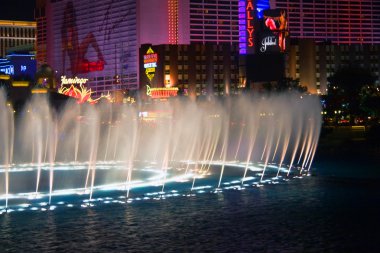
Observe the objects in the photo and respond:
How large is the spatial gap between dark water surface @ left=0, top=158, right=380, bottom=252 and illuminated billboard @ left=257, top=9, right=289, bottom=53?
9677 cm

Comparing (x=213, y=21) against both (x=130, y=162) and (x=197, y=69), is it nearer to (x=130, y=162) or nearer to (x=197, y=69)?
(x=197, y=69)

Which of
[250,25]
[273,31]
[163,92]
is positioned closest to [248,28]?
[250,25]

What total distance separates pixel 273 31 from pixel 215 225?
10337cm

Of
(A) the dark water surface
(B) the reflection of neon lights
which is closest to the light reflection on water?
(A) the dark water surface

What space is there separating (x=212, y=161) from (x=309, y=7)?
496 feet

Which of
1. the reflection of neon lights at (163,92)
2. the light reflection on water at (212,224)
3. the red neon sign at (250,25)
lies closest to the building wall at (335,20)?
the red neon sign at (250,25)

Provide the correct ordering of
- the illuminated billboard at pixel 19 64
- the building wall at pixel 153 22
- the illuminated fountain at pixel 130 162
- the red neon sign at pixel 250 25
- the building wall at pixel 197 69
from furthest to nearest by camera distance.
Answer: the illuminated billboard at pixel 19 64
the building wall at pixel 153 22
the building wall at pixel 197 69
the red neon sign at pixel 250 25
the illuminated fountain at pixel 130 162

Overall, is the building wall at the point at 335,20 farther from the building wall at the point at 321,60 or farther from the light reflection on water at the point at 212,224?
the light reflection on water at the point at 212,224

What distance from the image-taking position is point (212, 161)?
123 feet

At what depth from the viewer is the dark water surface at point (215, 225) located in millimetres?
14469

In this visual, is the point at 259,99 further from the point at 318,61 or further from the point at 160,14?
the point at 160,14

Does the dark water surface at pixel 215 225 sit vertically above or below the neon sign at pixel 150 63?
below

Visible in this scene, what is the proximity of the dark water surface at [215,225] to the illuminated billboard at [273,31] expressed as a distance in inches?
3810

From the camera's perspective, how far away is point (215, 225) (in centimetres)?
1678
